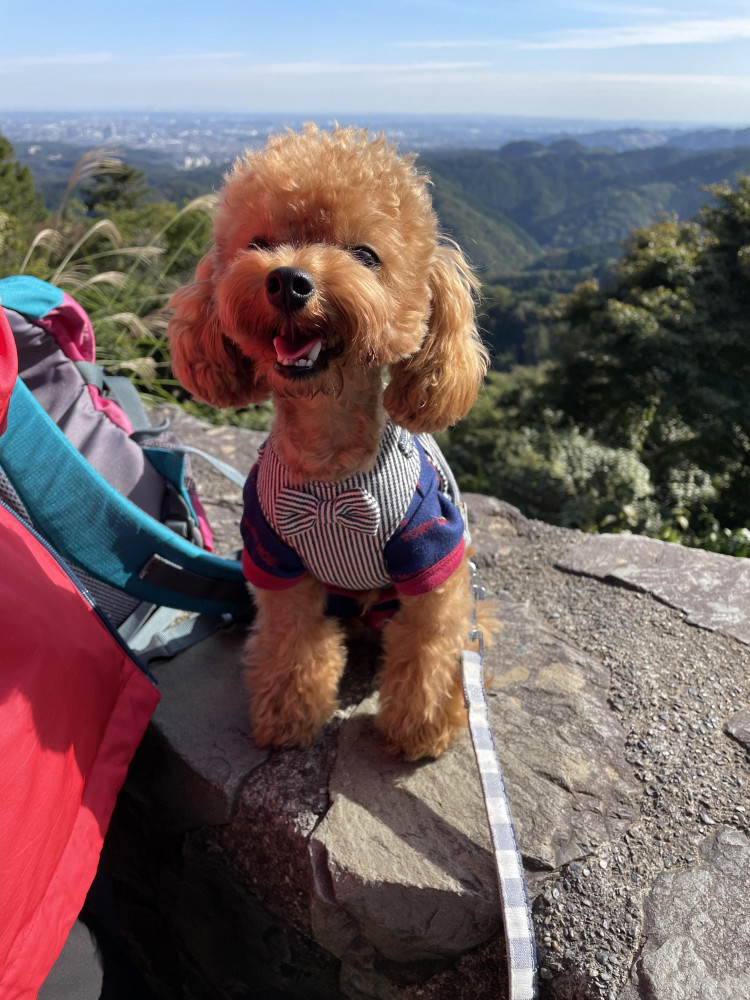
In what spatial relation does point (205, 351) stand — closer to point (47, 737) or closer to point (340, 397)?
point (340, 397)

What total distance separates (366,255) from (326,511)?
600mm

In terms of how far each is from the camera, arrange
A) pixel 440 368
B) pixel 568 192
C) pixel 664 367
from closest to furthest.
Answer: pixel 440 368
pixel 664 367
pixel 568 192

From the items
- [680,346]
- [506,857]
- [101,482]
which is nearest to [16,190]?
[680,346]

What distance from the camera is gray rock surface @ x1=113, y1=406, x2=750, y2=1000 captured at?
154cm

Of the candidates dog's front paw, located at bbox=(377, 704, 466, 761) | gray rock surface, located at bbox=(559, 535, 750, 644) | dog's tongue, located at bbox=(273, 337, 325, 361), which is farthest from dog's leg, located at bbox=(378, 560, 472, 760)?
gray rock surface, located at bbox=(559, 535, 750, 644)

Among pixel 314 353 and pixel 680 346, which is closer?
pixel 314 353

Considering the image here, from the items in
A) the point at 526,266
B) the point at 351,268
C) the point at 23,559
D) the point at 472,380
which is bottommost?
the point at 526,266

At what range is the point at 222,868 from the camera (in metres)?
1.96

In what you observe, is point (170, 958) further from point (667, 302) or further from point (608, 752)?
point (667, 302)

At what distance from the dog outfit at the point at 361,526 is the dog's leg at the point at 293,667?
113 mm

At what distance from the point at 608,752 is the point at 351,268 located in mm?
1443

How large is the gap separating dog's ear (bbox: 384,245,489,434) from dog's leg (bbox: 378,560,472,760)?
17.2 inches

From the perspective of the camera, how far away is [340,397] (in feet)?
5.46

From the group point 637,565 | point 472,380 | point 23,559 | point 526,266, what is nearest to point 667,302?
point 637,565
